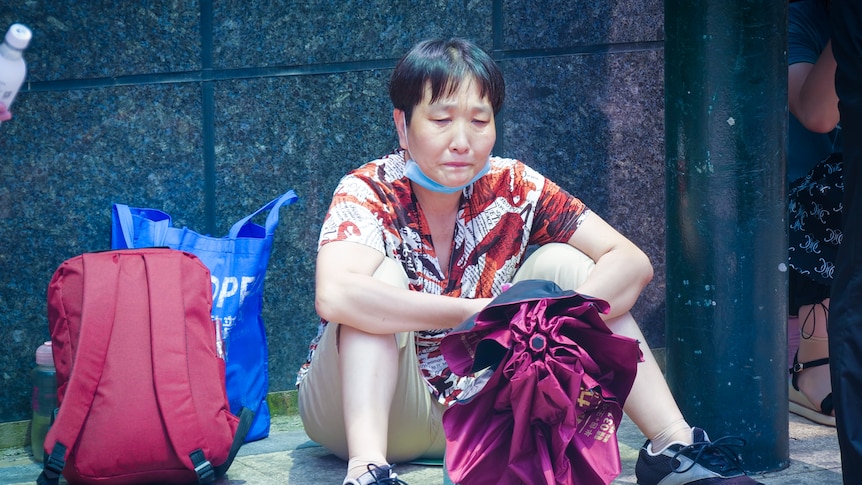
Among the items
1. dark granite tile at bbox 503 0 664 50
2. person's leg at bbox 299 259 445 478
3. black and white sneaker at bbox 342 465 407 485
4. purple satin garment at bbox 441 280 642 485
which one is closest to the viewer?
purple satin garment at bbox 441 280 642 485

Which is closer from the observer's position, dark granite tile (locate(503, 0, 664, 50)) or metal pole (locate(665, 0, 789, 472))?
metal pole (locate(665, 0, 789, 472))

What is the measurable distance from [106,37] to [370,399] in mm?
1556

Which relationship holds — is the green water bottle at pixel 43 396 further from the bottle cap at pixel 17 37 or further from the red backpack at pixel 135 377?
the bottle cap at pixel 17 37

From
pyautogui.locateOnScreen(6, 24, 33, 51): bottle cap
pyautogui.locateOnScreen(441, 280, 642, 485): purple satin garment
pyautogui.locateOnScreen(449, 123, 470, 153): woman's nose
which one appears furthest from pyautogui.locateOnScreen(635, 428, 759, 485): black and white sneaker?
pyautogui.locateOnScreen(6, 24, 33, 51): bottle cap

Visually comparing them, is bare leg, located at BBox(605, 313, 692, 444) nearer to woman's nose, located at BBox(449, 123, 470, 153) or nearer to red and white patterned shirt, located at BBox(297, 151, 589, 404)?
red and white patterned shirt, located at BBox(297, 151, 589, 404)

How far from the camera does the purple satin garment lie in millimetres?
2211

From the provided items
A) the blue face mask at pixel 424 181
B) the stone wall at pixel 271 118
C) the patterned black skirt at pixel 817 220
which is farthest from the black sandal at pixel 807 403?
the blue face mask at pixel 424 181

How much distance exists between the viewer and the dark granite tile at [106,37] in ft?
10.6

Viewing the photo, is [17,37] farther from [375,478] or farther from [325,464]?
[325,464]

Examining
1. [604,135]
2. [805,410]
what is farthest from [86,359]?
[805,410]

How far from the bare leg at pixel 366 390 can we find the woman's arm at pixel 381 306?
0.04 m

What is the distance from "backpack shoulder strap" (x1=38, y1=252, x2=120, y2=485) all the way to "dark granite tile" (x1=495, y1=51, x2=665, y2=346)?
148cm

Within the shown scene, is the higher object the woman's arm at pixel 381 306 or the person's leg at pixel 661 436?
the woman's arm at pixel 381 306

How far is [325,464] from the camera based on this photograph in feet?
9.82
